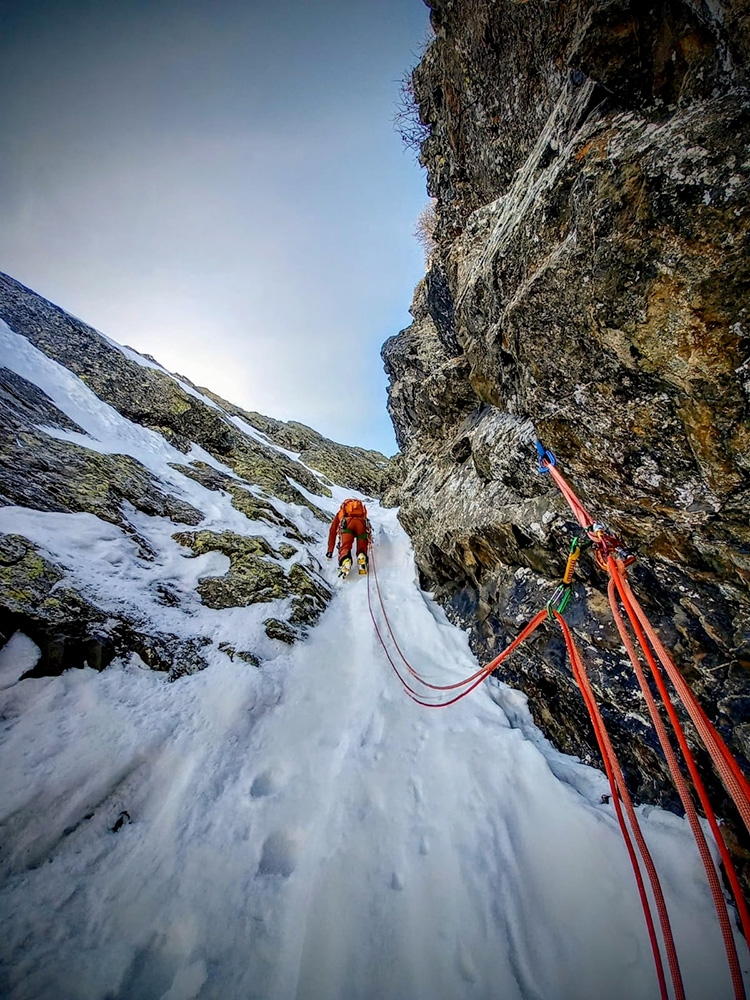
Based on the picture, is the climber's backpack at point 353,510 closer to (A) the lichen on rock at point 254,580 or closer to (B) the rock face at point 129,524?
(B) the rock face at point 129,524

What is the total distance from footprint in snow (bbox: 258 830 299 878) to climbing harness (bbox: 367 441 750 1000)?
2.18 metres

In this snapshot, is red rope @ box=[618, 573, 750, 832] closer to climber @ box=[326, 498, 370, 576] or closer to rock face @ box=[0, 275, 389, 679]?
rock face @ box=[0, 275, 389, 679]

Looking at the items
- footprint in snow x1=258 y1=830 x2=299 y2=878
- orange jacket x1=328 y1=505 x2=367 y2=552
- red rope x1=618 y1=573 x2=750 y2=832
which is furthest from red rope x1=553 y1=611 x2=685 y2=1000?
orange jacket x1=328 y1=505 x2=367 y2=552

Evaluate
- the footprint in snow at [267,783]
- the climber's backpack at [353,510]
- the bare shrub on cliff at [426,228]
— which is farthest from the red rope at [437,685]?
the bare shrub on cliff at [426,228]

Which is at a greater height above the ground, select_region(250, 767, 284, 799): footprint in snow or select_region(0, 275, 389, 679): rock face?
select_region(0, 275, 389, 679): rock face

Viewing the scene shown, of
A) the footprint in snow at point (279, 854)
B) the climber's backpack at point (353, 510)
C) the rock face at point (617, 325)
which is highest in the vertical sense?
the rock face at point (617, 325)

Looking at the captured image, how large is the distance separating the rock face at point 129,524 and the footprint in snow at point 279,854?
239 centimetres

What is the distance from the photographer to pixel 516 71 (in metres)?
4.83

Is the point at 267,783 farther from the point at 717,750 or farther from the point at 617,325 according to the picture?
the point at 617,325

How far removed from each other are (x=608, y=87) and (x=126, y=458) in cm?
1094

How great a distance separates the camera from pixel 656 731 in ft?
8.72

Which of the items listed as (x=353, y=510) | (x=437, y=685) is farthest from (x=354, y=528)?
(x=437, y=685)

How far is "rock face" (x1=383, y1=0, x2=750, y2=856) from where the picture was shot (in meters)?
2.44

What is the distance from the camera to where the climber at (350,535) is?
9.66 m
